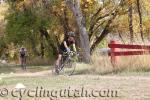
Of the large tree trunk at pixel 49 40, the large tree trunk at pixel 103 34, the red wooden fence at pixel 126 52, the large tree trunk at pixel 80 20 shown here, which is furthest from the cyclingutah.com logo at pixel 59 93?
the large tree trunk at pixel 49 40

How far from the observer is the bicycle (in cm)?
1952

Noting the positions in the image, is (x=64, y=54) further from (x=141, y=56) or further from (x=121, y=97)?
(x=121, y=97)

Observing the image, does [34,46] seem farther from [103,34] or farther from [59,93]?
[59,93]

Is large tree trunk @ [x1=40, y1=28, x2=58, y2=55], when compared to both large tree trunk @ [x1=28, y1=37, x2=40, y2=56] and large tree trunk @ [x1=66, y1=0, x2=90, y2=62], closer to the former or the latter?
large tree trunk @ [x1=28, y1=37, x2=40, y2=56]

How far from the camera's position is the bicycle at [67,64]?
1952 cm

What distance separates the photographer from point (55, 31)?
140 ft

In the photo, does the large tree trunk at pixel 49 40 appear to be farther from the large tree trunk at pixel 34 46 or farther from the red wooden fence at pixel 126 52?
the red wooden fence at pixel 126 52

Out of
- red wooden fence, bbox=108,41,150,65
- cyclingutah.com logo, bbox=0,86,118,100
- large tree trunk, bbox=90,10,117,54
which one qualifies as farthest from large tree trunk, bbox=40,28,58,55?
cyclingutah.com logo, bbox=0,86,118,100

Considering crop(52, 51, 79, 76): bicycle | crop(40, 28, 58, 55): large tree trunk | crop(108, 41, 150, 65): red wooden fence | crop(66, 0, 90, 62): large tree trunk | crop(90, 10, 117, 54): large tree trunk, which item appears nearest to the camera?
crop(108, 41, 150, 65): red wooden fence

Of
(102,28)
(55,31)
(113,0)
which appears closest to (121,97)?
(113,0)

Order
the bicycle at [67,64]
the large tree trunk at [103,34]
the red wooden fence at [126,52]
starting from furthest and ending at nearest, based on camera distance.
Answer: the large tree trunk at [103,34] < the bicycle at [67,64] < the red wooden fence at [126,52]

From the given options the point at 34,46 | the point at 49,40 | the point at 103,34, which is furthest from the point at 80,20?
the point at 34,46

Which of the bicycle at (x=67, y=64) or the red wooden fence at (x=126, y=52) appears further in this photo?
the bicycle at (x=67, y=64)

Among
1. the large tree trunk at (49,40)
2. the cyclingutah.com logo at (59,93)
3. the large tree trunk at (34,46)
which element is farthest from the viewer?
the large tree trunk at (34,46)
